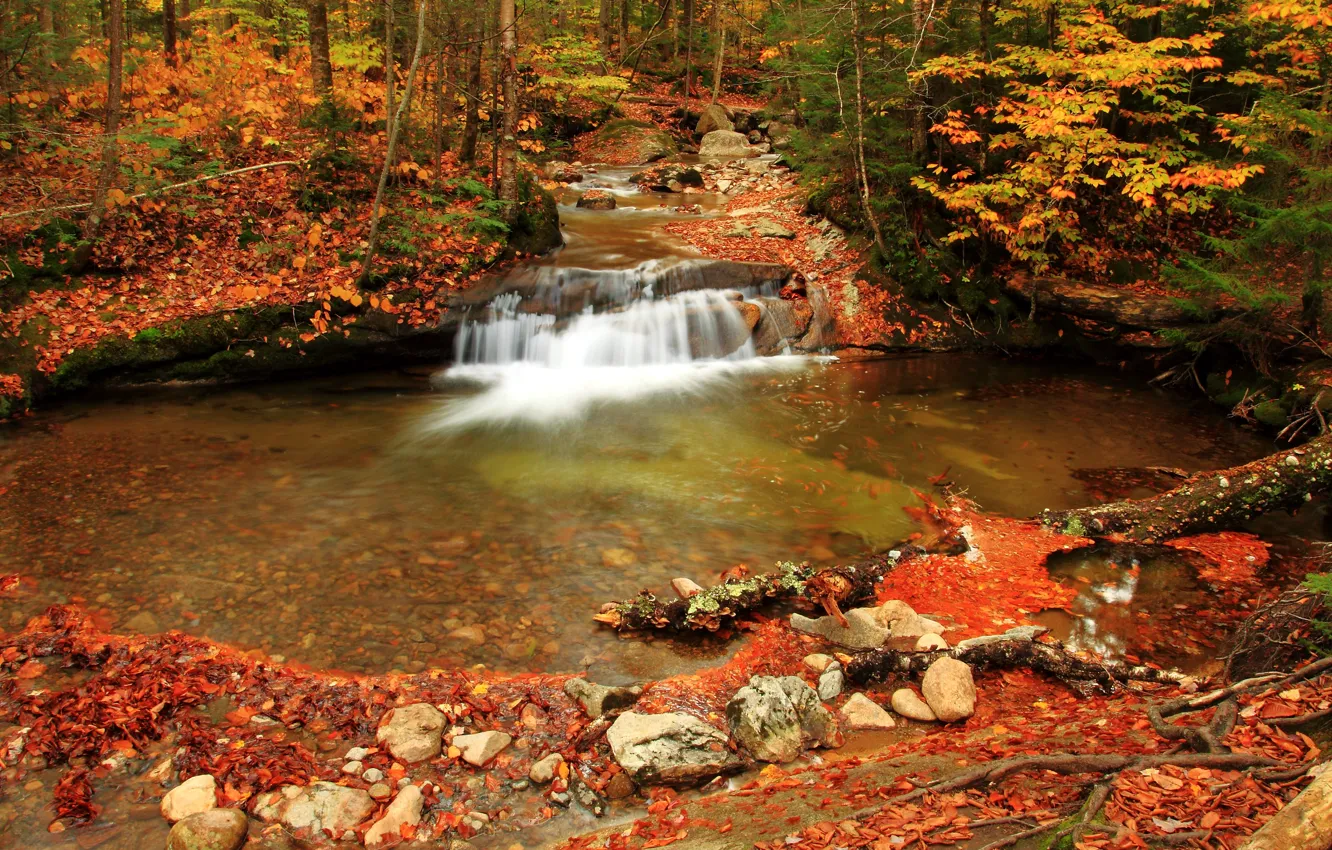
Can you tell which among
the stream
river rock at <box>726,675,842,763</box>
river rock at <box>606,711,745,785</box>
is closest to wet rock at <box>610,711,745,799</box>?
river rock at <box>606,711,745,785</box>

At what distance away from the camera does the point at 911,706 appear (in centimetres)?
418

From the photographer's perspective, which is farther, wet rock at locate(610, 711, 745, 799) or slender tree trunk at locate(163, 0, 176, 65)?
slender tree trunk at locate(163, 0, 176, 65)

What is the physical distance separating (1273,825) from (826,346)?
1097cm

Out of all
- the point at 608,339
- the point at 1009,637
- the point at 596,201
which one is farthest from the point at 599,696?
the point at 596,201

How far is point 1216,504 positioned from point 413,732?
7134 mm

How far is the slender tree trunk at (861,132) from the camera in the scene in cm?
1184

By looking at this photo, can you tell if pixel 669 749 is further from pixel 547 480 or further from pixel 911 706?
pixel 547 480

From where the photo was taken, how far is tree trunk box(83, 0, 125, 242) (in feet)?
29.6

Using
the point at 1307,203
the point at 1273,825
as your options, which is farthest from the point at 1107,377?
the point at 1273,825

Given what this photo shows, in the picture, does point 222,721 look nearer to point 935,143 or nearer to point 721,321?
point 721,321

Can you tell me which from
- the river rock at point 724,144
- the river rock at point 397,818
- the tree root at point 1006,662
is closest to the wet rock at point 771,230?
the river rock at point 724,144

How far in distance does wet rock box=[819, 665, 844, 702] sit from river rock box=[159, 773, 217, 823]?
10.8 feet

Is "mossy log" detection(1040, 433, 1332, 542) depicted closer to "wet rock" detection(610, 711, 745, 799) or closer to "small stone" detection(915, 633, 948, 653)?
"small stone" detection(915, 633, 948, 653)

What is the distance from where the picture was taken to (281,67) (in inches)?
461
